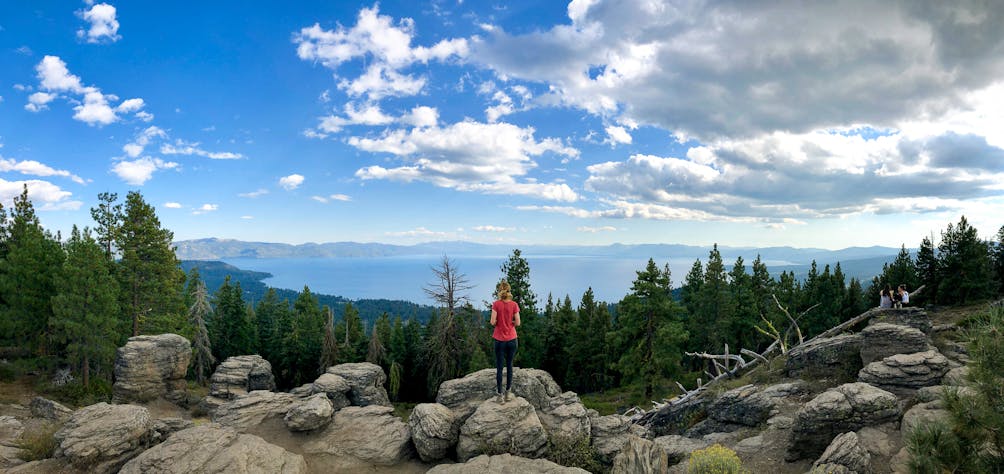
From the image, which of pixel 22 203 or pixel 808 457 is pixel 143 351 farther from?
pixel 808 457

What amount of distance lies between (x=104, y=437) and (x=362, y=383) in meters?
10.4

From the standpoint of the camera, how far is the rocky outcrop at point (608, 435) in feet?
39.7

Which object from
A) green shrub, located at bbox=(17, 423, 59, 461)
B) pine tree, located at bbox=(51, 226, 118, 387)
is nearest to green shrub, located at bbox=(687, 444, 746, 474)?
green shrub, located at bbox=(17, 423, 59, 461)

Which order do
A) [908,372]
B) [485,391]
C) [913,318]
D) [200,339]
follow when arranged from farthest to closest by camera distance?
[200,339] < [913,318] < [485,391] < [908,372]

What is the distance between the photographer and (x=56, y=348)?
30172 mm

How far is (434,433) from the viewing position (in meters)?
12.1

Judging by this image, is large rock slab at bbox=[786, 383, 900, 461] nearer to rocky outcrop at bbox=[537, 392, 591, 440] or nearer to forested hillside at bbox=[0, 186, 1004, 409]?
rocky outcrop at bbox=[537, 392, 591, 440]

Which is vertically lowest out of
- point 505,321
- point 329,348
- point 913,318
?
point 329,348

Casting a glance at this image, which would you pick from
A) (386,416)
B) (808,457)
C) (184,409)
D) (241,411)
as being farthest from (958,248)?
(184,409)

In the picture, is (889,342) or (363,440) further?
(889,342)

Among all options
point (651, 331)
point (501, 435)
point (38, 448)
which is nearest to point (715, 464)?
point (501, 435)

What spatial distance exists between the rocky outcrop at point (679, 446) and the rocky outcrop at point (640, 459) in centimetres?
178

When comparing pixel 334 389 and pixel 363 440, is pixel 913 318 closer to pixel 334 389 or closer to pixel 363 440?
pixel 363 440

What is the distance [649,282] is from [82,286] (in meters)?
37.9
